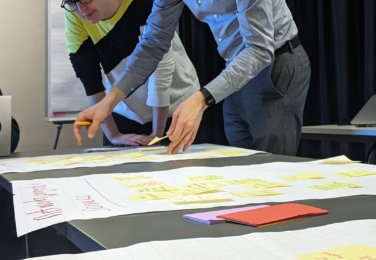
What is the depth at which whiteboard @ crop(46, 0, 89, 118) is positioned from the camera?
9.38 feet

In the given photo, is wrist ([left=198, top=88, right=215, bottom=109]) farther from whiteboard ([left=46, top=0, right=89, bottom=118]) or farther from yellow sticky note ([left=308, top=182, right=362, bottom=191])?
whiteboard ([left=46, top=0, right=89, bottom=118])

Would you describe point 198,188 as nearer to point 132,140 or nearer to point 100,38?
point 132,140

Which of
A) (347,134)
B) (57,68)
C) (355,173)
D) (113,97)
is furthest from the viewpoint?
(57,68)

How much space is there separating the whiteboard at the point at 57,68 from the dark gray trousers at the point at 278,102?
172 cm

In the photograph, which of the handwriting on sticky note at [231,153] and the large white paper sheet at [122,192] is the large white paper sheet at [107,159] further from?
the large white paper sheet at [122,192]

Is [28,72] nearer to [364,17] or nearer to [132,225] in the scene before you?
[364,17]

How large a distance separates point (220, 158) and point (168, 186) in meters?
0.44

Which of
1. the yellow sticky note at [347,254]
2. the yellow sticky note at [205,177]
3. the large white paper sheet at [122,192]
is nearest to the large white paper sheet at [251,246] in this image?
the yellow sticky note at [347,254]

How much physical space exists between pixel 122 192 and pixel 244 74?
634mm

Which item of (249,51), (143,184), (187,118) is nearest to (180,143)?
(187,118)

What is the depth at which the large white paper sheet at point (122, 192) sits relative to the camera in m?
0.61

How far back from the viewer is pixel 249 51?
124 cm

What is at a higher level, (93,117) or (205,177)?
(93,117)

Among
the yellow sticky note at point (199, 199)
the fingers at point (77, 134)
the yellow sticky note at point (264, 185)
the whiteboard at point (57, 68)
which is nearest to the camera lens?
the yellow sticky note at point (199, 199)
